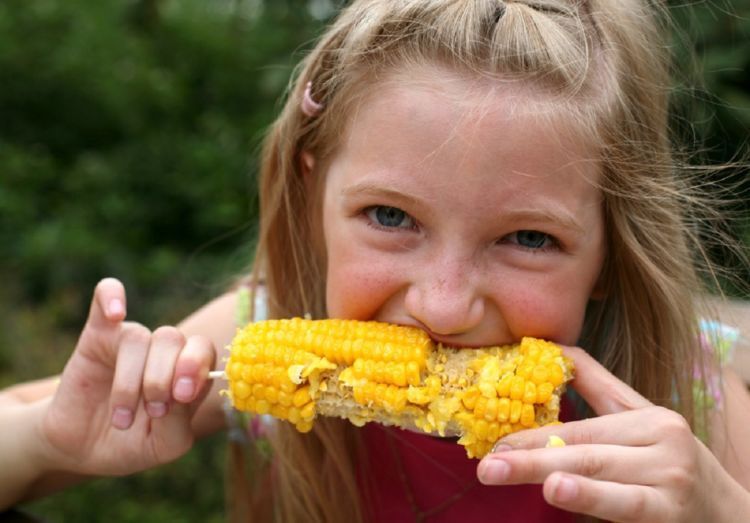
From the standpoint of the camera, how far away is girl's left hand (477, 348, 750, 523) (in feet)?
4.61

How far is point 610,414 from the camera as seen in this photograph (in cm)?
165

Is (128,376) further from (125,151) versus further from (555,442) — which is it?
(125,151)

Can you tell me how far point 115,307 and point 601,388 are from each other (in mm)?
1034

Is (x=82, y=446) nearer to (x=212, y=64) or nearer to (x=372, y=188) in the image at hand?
(x=372, y=188)

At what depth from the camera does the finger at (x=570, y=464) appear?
141 cm

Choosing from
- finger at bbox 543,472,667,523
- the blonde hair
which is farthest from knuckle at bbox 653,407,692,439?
the blonde hair

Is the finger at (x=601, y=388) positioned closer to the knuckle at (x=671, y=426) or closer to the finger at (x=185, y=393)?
the knuckle at (x=671, y=426)

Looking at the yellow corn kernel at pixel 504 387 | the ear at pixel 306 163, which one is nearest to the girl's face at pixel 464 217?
the yellow corn kernel at pixel 504 387

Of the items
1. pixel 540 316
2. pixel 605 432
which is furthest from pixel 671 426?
pixel 540 316

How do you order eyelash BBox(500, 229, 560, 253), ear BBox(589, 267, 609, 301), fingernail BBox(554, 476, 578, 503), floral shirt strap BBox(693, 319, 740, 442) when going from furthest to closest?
floral shirt strap BBox(693, 319, 740, 442) → ear BBox(589, 267, 609, 301) → eyelash BBox(500, 229, 560, 253) → fingernail BBox(554, 476, 578, 503)

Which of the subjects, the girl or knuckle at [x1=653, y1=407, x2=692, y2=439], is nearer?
knuckle at [x1=653, y1=407, x2=692, y2=439]

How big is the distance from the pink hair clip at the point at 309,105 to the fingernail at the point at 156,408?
2.37 feet

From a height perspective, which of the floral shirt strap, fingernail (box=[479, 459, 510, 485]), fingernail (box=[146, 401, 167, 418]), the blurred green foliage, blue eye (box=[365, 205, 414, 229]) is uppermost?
the blurred green foliage

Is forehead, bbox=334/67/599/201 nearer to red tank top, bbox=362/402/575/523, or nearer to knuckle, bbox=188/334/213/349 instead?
knuckle, bbox=188/334/213/349
